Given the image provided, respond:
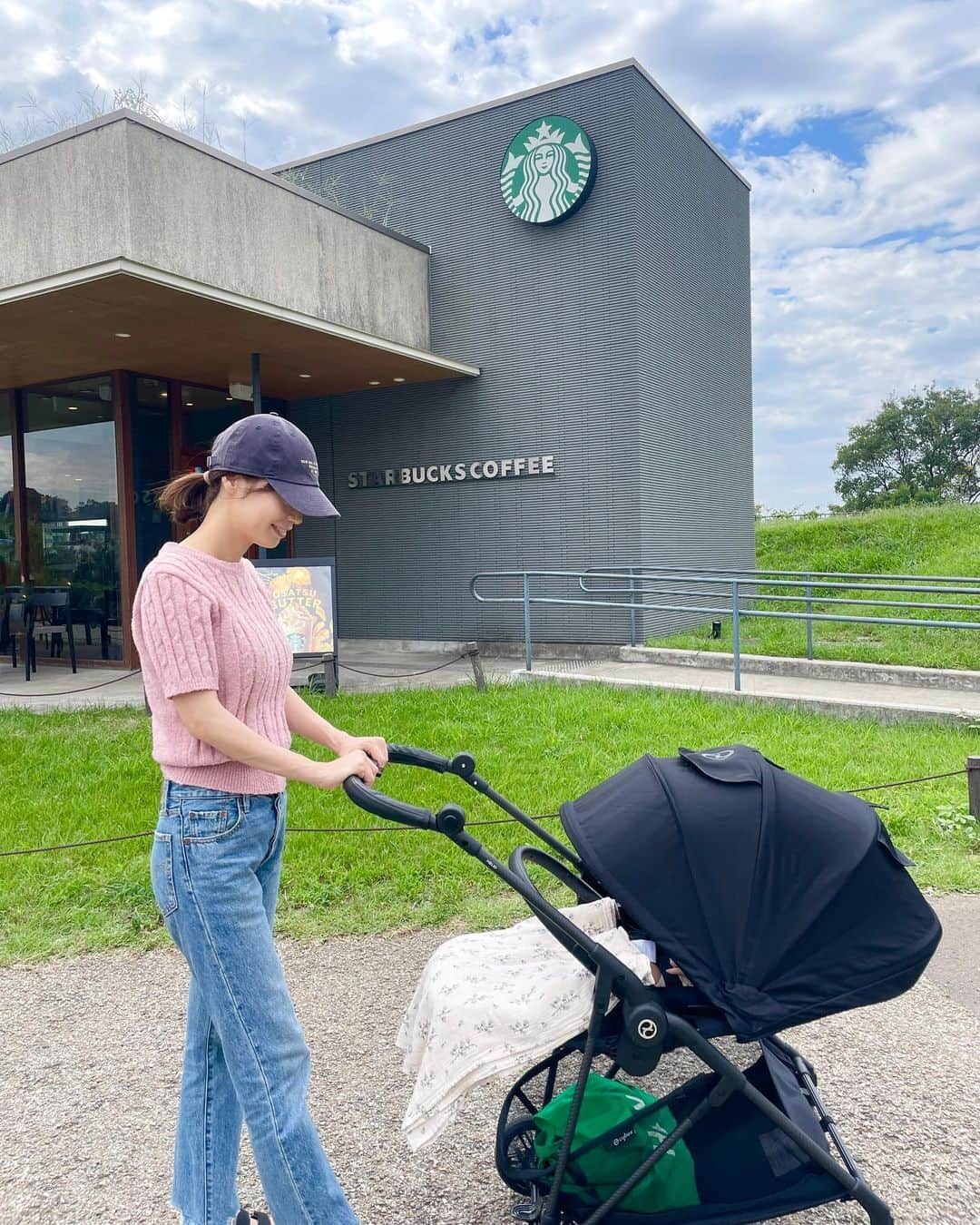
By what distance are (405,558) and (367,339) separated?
154 inches

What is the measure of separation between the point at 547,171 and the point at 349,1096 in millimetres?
12482

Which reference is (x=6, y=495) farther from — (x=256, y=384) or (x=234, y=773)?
(x=234, y=773)

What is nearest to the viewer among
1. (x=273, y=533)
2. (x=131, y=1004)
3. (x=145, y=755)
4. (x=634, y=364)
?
(x=273, y=533)

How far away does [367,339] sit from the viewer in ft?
37.4

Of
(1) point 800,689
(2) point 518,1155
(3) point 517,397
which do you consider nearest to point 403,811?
(2) point 518,1155

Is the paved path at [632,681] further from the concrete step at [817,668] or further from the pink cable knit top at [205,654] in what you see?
the pink cable knit top at [205,654]

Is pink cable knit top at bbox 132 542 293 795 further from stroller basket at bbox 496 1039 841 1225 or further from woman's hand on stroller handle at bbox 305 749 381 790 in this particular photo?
stroller basket at bbox 496 1039 841 1225

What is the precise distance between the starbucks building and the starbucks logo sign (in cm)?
3

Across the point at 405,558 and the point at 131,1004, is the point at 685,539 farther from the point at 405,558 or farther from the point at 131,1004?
the point at 131,1004

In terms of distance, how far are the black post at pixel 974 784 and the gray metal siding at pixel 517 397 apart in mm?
7352

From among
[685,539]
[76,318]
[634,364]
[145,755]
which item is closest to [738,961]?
[145,755]

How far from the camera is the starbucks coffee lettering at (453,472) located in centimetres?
1332

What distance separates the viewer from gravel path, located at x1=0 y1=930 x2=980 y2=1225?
2550mm

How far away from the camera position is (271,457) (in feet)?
6.79
